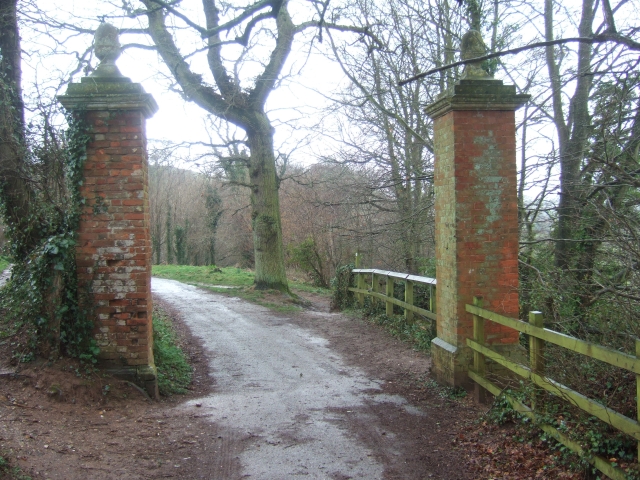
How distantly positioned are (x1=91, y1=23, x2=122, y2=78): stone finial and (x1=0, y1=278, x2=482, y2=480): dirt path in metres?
3.24

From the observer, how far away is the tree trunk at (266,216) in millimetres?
16359

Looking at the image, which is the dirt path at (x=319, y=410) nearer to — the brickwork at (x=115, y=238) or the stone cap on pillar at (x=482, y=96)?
the brickwork at (x=115, y=238)

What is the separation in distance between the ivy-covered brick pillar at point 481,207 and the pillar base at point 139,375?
3421 mm

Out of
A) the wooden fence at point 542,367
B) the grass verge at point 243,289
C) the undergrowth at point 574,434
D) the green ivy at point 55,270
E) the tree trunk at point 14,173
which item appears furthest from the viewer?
the grass verge at point 243,289

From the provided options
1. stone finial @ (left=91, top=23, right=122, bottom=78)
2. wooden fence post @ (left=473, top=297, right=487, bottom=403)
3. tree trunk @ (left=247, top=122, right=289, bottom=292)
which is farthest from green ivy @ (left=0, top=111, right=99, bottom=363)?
tree trunk @ (left=247, top=122, right=289, bottom=292)

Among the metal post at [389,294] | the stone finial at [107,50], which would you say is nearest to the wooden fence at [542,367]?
the metal post at [389,294]

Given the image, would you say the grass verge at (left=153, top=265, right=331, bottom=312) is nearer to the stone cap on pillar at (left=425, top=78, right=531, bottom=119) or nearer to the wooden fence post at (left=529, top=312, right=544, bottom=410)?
the stone cap on pillar at (left=425, top=78, right=531, bottom=119)

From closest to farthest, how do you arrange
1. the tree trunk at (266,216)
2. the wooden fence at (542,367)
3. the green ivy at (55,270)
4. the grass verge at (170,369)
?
the wooden fence at (542,367)
the green ivy at (55,270)
the grass verge at (170,369)
the tree trunk at (266,216)

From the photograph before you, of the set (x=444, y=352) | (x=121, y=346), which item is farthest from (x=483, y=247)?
(x=121, y=346)

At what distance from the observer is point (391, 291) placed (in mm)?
10773

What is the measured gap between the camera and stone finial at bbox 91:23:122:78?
6000 mm

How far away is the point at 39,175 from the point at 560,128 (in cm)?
847

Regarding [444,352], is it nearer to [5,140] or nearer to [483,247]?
[483,247]

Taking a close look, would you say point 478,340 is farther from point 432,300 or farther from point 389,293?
point 389,293
